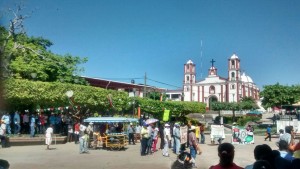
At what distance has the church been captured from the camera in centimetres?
9588

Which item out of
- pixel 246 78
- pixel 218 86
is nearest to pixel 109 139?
pixel 218 86

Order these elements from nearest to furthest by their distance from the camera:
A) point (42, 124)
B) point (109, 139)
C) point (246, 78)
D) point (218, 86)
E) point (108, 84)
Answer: point (109, 139)
point (42, 124)
point (108, 84)
point (218, 86)
point (246, 78)

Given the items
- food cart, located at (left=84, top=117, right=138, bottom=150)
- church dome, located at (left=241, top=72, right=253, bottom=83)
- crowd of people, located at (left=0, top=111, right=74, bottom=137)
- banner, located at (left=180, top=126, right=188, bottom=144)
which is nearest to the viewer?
banner, located at (left=180, top=126, right=188, bottom=144)

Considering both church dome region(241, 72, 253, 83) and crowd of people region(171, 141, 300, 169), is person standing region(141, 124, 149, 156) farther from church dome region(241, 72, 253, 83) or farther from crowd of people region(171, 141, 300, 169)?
church dome region(241, 72, 253, 83)

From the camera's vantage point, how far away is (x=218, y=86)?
9738cm

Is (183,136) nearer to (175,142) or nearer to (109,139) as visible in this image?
(175,142)

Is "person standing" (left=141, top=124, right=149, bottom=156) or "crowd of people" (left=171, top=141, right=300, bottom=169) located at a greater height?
"crowd of people" (left=171, top=141, right=300, bottom=169)

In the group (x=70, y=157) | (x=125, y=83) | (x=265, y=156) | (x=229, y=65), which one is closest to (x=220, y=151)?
(x=265, y=156)

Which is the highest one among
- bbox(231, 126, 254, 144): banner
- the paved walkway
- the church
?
the church

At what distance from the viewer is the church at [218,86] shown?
95875 mm

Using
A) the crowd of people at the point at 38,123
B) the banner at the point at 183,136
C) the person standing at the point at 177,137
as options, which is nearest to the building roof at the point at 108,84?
the crowd of people at the point at 38,123

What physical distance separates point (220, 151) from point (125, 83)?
2011 inches

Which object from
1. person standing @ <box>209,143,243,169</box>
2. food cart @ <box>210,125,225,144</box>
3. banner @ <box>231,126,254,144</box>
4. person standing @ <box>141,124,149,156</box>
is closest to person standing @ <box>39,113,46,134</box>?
person standing @ <box>141,124,149,156</box>

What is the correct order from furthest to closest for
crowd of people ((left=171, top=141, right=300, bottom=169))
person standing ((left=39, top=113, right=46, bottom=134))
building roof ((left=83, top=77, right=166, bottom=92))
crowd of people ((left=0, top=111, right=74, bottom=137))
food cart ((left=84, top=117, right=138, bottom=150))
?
building roof ((left=83, top=77, right=166, bottom=92)) < person standing ((left=39, top=113, right=46, bottom=134)) < crowd of people ((left=0, top=111, right=74, bottom=137)) < food cart ((left=84, top=117, right=138, bottom=150)) < crowd of people ((left=171, top=141, right=300, bottom=169))
